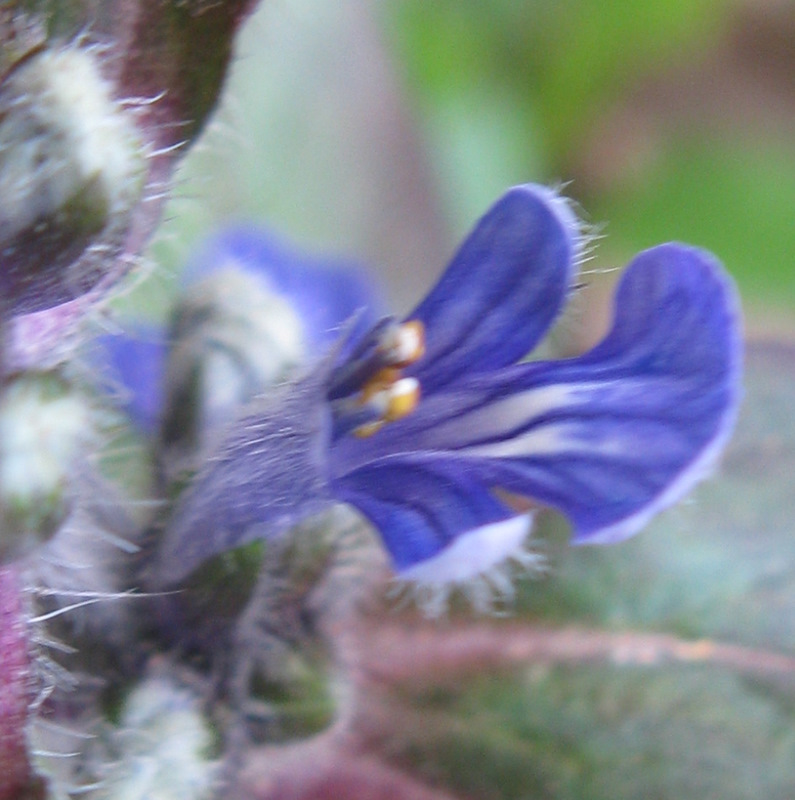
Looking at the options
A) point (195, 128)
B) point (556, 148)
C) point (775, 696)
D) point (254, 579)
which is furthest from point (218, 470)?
point (556, 148)

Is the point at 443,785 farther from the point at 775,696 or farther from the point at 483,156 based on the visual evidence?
the point at 483,156

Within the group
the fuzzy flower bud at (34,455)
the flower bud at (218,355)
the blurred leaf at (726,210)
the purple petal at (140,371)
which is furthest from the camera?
the blurred leaf at (726,210)

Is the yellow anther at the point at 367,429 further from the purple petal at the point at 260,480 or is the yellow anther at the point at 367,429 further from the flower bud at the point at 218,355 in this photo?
the flower bud at the point at 218,355

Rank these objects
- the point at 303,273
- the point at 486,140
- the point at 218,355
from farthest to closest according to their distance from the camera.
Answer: the point at 486,140
the point at 303,273
the point at 218,355

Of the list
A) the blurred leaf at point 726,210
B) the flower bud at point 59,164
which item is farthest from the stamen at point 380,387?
the blurred leaf at point 726,210

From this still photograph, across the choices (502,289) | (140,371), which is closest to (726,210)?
(140,371)

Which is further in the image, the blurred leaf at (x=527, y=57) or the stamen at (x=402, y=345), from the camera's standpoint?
the blurred leaf at (x=527, y=57)

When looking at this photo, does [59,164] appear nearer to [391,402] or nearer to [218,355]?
[391,402]
